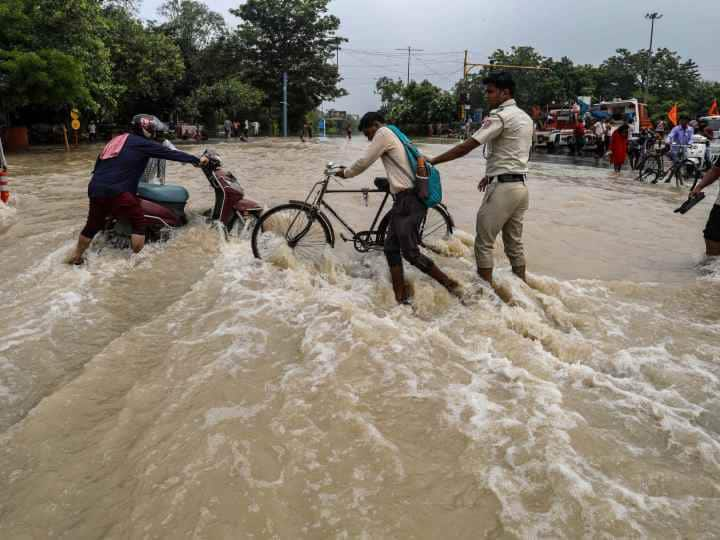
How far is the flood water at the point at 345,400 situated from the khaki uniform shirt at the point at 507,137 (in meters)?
1.15

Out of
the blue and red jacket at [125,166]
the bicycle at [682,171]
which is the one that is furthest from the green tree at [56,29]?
the bicycle at [682,171]

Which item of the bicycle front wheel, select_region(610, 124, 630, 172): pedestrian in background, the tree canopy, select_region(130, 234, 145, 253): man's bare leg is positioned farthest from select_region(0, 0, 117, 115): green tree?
select_region(610, 124, 630, 172): pedestrian in background

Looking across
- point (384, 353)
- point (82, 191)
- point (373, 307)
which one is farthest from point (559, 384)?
point (82, 191)

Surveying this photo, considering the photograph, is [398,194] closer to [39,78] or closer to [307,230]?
[307,230]

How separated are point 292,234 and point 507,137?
237 cm

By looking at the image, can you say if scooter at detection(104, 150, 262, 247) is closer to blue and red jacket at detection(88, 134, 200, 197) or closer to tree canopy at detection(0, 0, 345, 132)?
blue and red jacket at detection(88, 134, 200, 197)

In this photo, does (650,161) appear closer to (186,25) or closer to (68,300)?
(68,300)

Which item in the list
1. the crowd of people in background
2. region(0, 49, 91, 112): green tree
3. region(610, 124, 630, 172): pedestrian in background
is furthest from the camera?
the crowd of people in background

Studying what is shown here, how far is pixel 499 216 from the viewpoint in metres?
4.40

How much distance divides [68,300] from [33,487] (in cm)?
255

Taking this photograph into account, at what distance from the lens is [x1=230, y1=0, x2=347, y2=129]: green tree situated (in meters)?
46.0

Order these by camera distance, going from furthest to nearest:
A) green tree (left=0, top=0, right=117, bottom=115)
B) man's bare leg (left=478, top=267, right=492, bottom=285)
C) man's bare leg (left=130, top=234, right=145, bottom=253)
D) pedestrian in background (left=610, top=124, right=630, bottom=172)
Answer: green tree (left=0, top=0, right=117, bottom=115), pedestrian in background (left=610, top=124, right=630, bottom=172), man's bare leg (left=130, top=234, right=145, bottom=253), man's bare leg (left=478, top=267, right=492, bottom=285)

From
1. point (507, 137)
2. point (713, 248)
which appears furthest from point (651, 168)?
point (507, 137)

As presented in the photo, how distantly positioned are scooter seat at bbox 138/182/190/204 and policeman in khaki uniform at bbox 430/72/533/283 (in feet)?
10.7
